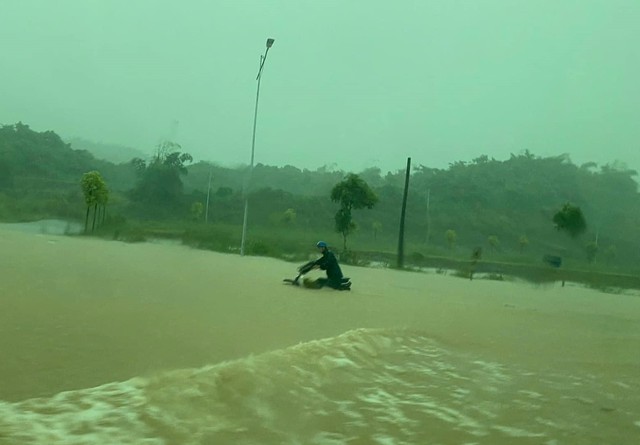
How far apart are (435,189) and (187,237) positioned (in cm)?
2135

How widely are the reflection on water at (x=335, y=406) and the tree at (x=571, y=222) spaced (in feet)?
65.0

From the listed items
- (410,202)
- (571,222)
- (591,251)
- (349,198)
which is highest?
(410,202)

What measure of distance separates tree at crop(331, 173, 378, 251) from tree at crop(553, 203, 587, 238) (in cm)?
879

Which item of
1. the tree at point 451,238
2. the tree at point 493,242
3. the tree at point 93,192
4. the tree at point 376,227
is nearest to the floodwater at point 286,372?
the tree at point 93,192

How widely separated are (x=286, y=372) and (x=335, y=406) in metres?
0.94

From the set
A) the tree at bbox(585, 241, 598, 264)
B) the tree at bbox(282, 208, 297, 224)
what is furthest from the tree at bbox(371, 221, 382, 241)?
the tree at bbox(585, 241, 598, 264)

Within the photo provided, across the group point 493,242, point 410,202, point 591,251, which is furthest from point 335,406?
point 410,202

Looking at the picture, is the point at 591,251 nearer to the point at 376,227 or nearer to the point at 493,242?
the point at 493,242

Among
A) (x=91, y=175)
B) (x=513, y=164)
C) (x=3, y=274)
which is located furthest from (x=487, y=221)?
(x=3, y=274)

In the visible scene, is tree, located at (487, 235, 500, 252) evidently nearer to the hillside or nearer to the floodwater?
the hillside

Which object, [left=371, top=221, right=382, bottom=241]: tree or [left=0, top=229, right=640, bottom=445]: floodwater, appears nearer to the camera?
[left=0, top=229, right=640, bottom=445]: floodwater

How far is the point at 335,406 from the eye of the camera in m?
5.02

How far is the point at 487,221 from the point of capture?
1588 inches

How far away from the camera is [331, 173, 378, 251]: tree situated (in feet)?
108
